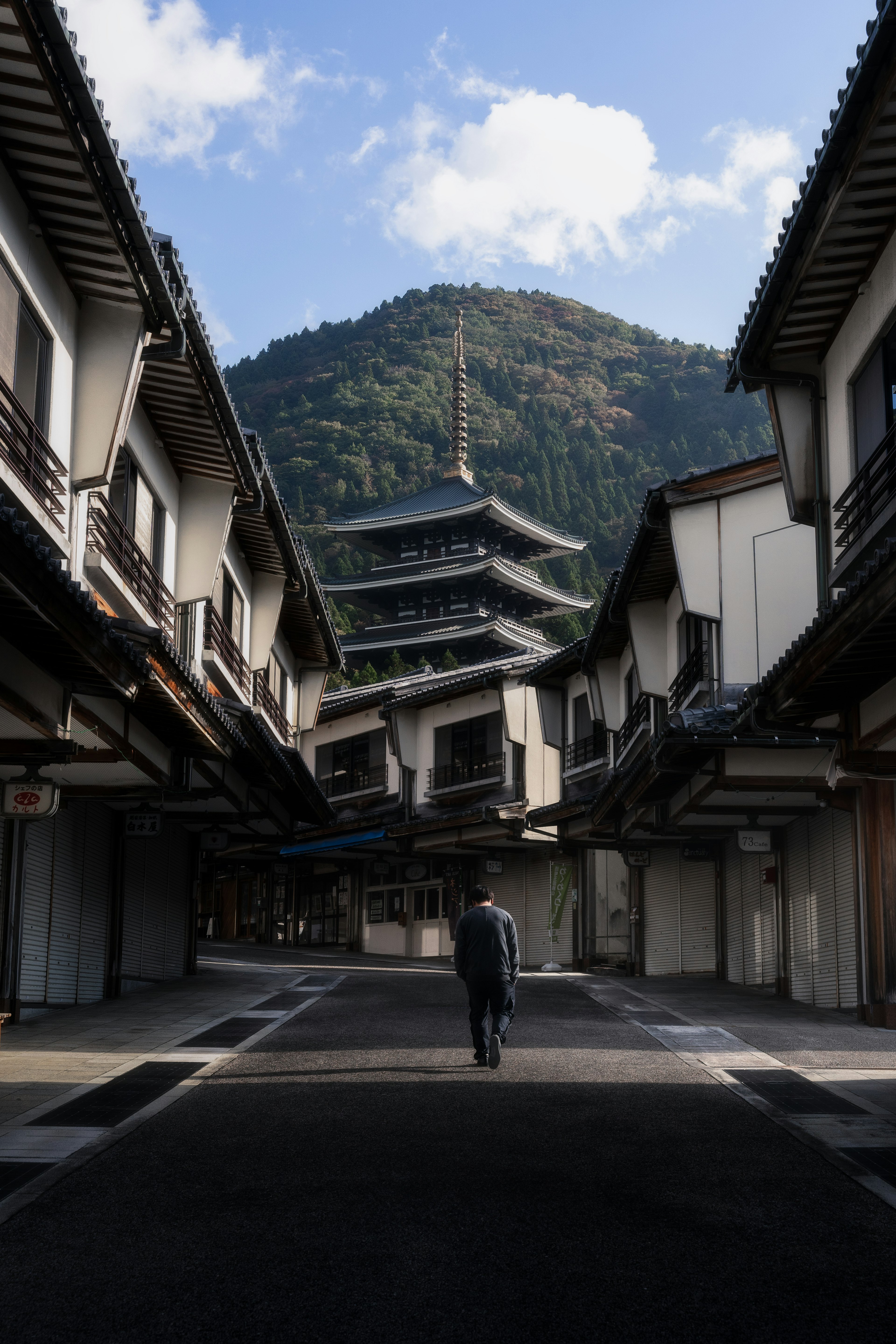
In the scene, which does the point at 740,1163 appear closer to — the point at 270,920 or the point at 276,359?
the point at 270,920

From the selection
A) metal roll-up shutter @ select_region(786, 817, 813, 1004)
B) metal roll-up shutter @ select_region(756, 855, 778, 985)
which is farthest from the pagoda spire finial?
metal roll-up shutter @ select_region(786, 817, 813, 1004)

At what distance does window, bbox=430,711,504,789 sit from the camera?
116 ft

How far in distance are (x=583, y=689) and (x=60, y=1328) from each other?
86.8 ft

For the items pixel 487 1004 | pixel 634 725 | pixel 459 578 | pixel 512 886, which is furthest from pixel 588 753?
pixel 459 578

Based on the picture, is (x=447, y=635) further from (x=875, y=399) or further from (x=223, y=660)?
(x=875, y=399)

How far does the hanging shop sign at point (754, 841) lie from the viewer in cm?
2000

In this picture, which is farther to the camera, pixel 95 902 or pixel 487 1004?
pixel 95 902

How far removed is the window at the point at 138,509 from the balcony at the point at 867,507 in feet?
24.1

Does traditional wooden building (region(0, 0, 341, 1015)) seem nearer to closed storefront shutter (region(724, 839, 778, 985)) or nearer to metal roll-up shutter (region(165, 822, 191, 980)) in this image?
metal roll-up shutter (region(165, 822, 191, 980))

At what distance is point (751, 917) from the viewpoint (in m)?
23.3

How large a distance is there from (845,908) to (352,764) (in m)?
26.0

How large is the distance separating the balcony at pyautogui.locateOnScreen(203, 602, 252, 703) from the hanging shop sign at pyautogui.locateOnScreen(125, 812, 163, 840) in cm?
223

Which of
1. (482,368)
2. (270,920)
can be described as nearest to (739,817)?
(270,920)

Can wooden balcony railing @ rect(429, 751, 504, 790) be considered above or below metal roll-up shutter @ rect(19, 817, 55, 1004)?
above
